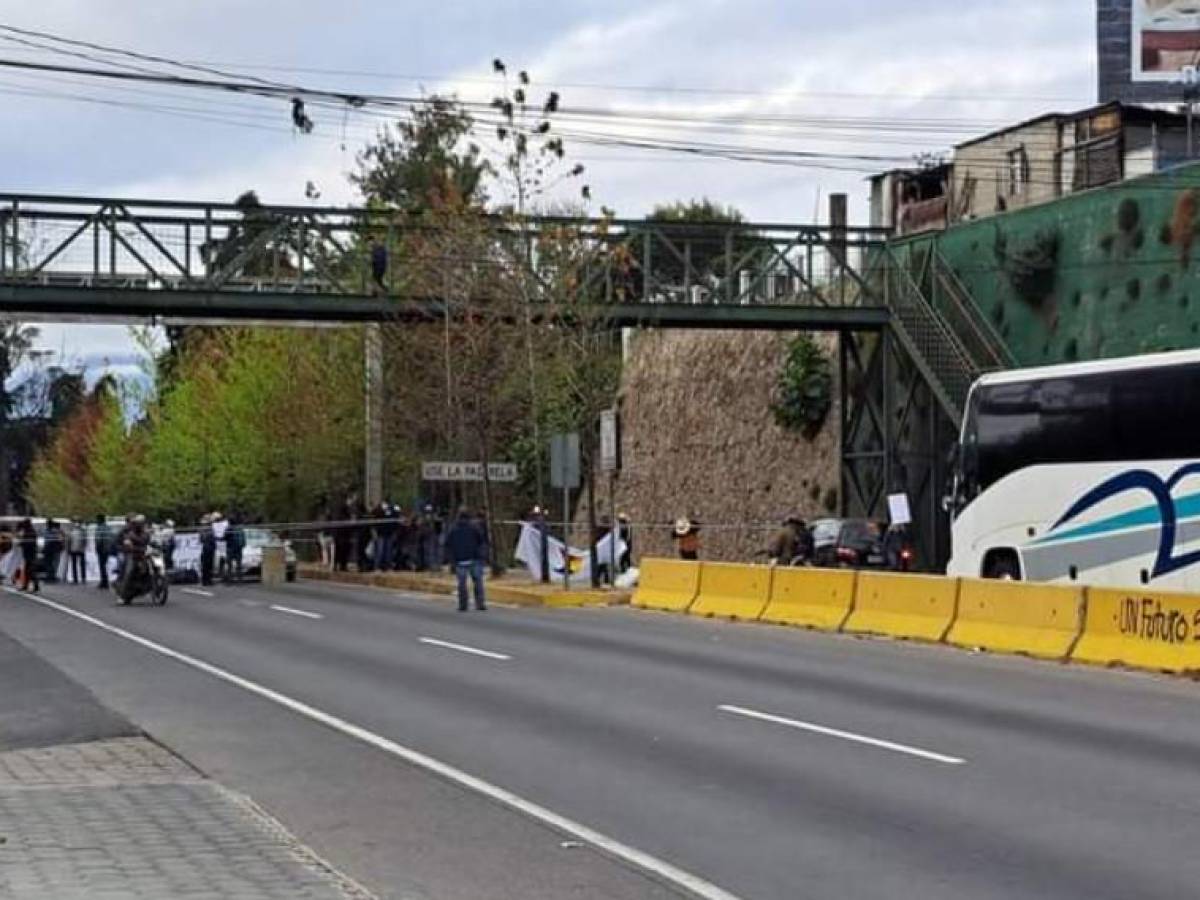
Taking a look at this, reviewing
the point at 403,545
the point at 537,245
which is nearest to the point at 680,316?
the point at 537,245

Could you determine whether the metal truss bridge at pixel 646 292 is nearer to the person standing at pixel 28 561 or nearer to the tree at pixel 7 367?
the person standing at pixel 28 561

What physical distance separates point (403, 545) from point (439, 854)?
114 ft

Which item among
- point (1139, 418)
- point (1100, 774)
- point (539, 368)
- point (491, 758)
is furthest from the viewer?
point (539, 368)

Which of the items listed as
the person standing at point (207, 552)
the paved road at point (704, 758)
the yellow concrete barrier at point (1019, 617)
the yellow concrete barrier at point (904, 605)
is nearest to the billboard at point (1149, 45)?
the person standing at point (207, 552)

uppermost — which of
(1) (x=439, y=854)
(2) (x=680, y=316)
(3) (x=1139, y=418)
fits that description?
(2) (x=680, y=316)

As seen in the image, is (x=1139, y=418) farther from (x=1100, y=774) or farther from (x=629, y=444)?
(x=629, y=444)

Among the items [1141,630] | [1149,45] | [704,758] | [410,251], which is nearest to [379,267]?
[410,251]

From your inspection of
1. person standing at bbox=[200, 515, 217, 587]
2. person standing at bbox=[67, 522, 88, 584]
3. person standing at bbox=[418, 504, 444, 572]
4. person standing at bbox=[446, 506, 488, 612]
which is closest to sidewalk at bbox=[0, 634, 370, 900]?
person standing at bbox=[446, 506, 488, 612]

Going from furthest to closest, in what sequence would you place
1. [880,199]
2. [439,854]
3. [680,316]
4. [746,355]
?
1. [880,199]
2. [746,355]
3. [680,316]
4. [439,854]

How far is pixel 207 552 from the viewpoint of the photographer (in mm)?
41906

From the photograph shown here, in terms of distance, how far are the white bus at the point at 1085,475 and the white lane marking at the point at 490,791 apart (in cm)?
→ 1286

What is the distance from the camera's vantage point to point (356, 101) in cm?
2681

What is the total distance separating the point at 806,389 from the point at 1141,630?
29.9 metres

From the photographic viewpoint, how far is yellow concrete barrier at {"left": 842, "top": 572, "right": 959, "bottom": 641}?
23594 mm
